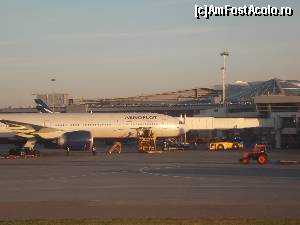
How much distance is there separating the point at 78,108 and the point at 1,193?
71.9 metres

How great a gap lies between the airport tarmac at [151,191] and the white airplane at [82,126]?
582 inches

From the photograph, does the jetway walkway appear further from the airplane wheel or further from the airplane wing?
the airplane wheel

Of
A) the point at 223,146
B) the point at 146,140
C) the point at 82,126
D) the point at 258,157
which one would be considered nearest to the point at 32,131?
the point at 82,126

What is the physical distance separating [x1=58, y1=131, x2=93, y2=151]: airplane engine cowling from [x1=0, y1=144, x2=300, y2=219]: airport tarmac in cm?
1136

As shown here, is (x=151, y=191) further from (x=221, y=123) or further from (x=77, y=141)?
(x=221, y=123)

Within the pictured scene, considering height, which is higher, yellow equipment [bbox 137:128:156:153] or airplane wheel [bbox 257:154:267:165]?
yellow equipment [bbox 137:128:156:153]

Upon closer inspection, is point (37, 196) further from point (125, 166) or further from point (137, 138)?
point (137, 138)

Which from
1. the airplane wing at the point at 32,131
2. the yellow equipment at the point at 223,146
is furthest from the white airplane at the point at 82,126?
the yellow equipment at the point at 223,146

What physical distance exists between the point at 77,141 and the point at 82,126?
8.84 metres

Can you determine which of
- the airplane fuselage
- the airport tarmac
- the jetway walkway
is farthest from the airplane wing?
the jetway walkway

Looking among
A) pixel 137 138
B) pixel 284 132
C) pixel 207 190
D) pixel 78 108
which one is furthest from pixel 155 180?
pixel 78 108

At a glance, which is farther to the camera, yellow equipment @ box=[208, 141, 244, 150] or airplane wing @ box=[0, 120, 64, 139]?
yellow equipment @ box=[208, 141, 244, 150]

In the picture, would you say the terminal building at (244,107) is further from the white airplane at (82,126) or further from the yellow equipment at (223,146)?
the white airplane at (82,126)

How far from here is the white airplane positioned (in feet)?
177
